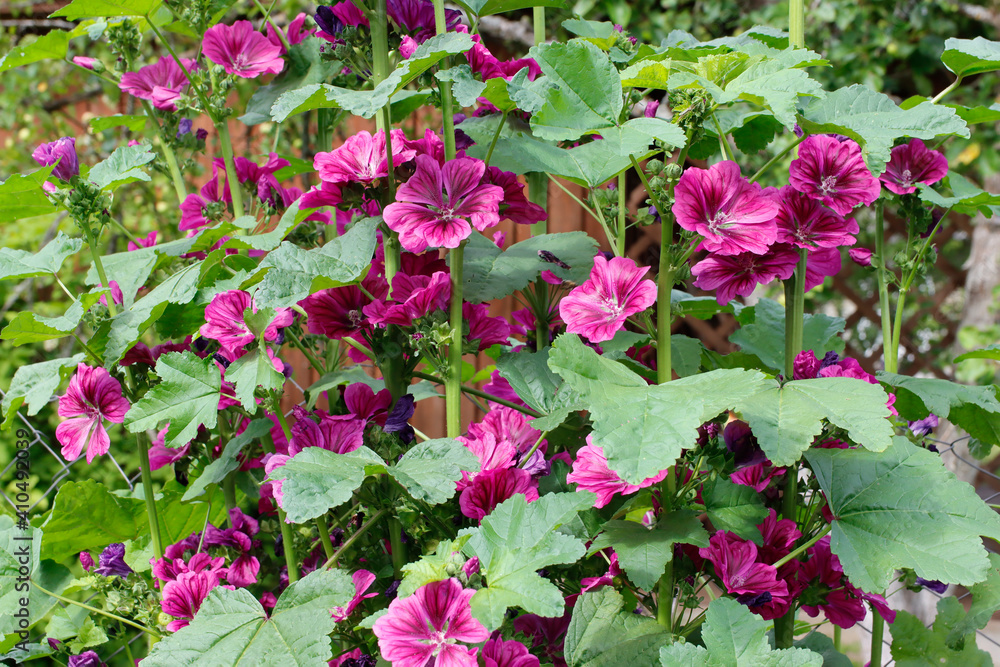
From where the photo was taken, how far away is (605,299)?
2.50 feet

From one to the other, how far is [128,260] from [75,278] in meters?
2.31

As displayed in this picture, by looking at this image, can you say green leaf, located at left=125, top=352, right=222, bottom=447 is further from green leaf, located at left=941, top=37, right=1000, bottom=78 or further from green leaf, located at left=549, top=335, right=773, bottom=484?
green leaf, located at left=941, top=37, right=1000, bottom=78

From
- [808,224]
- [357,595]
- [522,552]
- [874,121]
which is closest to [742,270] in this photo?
[808,224]

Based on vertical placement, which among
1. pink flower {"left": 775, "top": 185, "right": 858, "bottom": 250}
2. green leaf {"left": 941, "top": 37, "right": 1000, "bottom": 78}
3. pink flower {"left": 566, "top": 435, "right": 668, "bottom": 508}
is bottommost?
pink flower {"left": 566, "top": 435, "right": 668, "bottom": 508}

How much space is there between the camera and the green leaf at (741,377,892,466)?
2.08ft

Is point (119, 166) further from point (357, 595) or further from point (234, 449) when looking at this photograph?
point (357, 595)

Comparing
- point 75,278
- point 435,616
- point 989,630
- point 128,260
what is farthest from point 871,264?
point 989,630

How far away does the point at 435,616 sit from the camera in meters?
0.59

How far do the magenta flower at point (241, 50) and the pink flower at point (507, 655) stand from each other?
77 cm

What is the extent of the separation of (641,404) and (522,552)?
0.15 meters

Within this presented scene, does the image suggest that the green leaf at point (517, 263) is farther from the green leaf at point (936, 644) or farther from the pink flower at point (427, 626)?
the green leaf at point (936, 644)

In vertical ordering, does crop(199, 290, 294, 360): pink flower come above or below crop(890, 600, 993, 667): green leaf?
above

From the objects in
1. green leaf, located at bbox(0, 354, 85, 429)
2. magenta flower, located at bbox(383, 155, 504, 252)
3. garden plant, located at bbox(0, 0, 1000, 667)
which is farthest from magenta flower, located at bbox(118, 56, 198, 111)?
magenta flower, located at bbox(383, 155, 504, 252)

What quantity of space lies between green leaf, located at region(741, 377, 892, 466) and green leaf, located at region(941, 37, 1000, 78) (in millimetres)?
405
